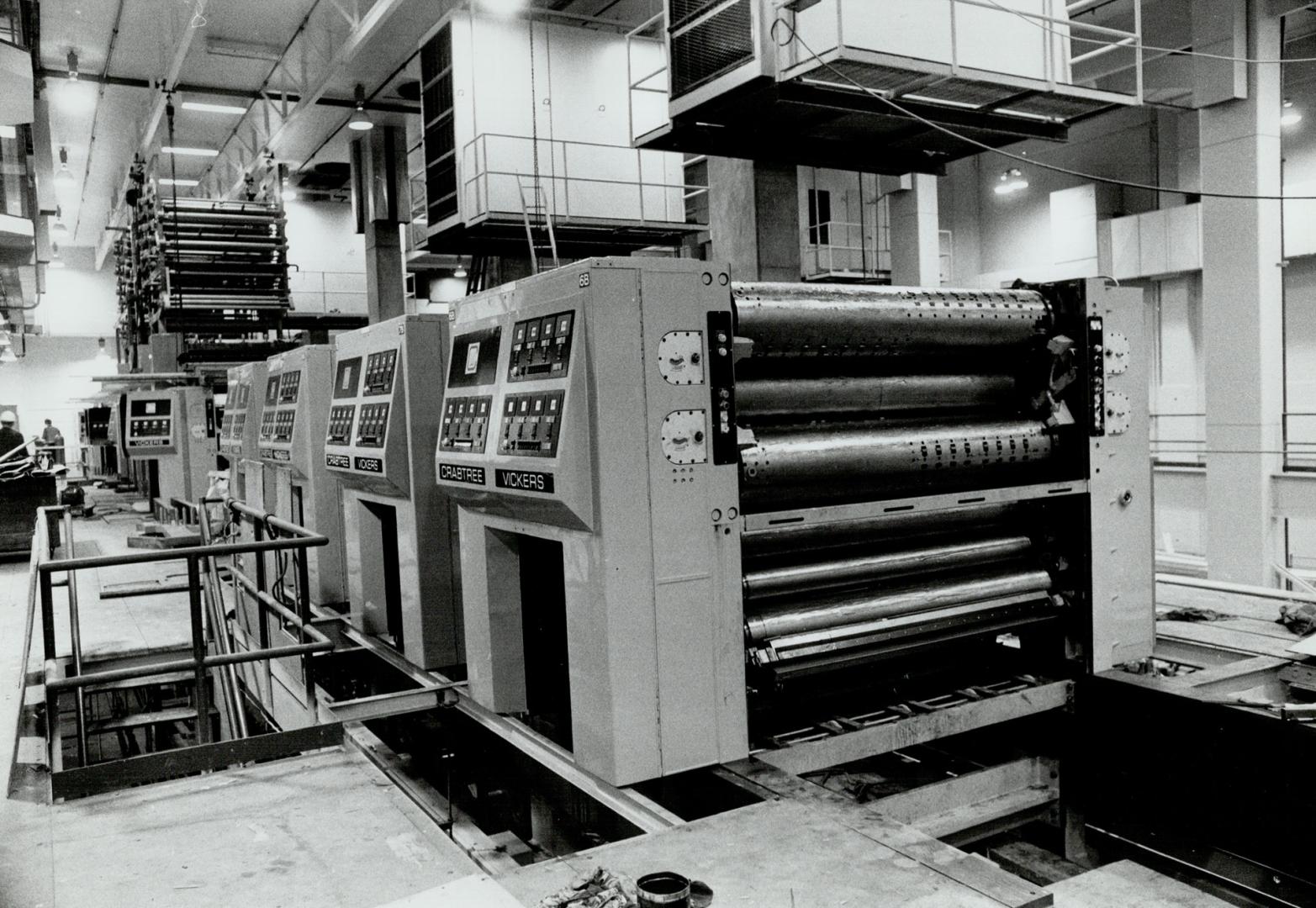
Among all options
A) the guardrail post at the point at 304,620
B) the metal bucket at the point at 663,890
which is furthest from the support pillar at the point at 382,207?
the metal bucket at the point at 663,890

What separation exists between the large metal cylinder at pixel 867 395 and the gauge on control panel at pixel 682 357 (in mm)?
593

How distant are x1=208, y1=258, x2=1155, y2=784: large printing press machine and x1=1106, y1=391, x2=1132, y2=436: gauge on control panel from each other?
0.6 inches

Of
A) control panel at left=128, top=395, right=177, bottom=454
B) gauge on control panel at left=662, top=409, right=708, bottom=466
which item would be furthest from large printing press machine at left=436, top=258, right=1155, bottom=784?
control panel at left=128, top=395, right=177, bottom=454

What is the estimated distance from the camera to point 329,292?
2317 cm

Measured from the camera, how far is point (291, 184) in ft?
70.3

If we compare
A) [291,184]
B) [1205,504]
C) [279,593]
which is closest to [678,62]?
[279,593]

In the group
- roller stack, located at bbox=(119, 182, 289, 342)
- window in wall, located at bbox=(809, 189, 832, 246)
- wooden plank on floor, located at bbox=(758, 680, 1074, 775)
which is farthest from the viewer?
window in wall, located at bbox=(809, 189, 832, 246)

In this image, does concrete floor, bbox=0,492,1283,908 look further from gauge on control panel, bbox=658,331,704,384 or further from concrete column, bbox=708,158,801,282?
concrete column, bbox=708,158,801,282

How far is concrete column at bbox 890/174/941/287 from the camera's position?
618 inches

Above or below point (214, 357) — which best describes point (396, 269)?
above

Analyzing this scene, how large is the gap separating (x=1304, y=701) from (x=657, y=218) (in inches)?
326

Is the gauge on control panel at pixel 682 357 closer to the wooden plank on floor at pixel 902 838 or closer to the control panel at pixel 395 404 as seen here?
the wooden plank on floor at pixel 902 838

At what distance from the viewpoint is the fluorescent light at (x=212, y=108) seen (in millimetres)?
16203

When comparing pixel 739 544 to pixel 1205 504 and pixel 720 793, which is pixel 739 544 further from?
pixel 1205 504
